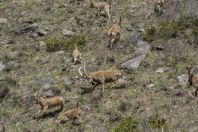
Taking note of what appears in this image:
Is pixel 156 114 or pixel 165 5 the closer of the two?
pixel 156 114

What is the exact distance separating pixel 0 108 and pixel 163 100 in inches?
257

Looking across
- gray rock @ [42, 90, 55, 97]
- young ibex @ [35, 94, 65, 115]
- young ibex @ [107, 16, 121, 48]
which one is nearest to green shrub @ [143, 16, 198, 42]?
young ibex @ [107, 16, 121, 48]

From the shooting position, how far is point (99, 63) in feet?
83.0

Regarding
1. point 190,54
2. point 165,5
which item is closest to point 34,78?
point 190,54

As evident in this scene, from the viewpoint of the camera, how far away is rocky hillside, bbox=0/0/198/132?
67.7 feet

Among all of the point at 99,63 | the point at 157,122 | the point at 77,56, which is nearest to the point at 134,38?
the point at 99,63

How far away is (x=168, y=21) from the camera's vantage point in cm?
2886

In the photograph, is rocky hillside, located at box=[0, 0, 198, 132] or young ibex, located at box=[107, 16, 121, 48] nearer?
rocky hillside, located at box=[0, 0, 198, 132]

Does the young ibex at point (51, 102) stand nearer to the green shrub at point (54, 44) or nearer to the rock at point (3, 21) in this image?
the green shrub at point (54, 44)

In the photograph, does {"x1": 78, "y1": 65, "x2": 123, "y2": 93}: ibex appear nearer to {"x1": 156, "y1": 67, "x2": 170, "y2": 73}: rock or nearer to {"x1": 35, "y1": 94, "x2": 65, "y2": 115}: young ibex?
{"x1": 156, "y1": 67, "x2": 170, "y2": 73}: rock

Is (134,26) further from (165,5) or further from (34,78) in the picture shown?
(34,78)

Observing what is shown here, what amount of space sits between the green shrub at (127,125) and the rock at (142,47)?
635cm

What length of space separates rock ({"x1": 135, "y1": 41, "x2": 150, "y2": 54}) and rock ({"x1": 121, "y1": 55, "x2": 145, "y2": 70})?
0.67 m

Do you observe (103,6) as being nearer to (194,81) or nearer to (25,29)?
(25,29)
